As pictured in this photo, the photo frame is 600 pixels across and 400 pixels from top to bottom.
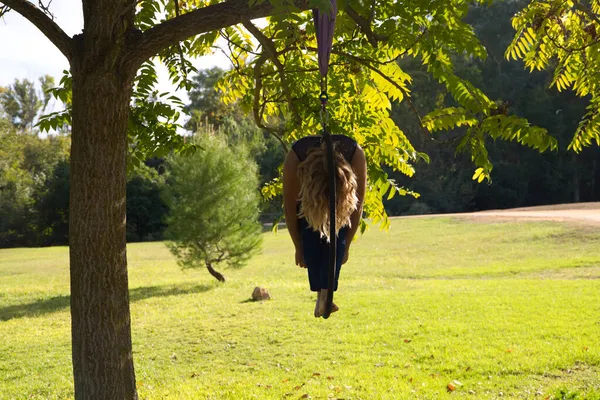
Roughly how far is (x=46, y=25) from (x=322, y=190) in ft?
8.42

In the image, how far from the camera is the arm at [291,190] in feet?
10.9

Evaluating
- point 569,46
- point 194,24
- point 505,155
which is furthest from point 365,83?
point 505,155

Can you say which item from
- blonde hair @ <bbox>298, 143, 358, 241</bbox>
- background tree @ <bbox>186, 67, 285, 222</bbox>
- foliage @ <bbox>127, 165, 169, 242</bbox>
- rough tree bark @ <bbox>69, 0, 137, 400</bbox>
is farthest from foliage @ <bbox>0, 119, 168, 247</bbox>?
blonde hair @ <bbox>298, 143, 358, 241</bbox>

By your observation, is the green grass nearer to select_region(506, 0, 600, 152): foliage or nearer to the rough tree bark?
select_region(506, 0, 600, 152): foliage

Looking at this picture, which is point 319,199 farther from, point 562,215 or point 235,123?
point 235,123

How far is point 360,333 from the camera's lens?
9.97 m

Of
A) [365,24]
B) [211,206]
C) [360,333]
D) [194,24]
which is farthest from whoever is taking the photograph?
[211,206]

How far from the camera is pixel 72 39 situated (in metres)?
4.31

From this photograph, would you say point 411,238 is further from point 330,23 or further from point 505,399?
point 330,23

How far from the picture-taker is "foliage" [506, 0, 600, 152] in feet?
18.0

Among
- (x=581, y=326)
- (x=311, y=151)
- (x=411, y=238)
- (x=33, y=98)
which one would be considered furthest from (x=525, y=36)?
(x=33, y=98)

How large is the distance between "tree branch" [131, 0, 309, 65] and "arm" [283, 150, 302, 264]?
1.00 metres

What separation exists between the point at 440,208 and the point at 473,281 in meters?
30.6

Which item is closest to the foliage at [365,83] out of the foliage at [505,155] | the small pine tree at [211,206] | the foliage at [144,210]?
the small pine tree at [211,206]
